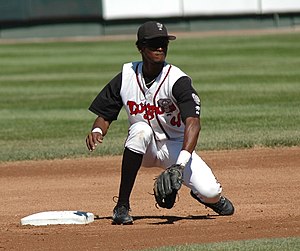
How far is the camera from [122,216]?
6973mm

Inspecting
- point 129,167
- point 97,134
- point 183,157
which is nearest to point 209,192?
point 183,157

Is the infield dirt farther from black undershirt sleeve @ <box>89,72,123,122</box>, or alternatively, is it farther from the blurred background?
the blurred background

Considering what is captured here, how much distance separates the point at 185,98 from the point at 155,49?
1.31 ft

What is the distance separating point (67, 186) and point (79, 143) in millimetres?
2705

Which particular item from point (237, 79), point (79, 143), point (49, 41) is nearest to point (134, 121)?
point (79, 143)

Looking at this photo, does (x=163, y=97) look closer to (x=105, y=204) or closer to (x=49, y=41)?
(x=105, y=204)

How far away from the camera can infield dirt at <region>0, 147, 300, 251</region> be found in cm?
641

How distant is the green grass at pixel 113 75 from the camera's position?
11883mm

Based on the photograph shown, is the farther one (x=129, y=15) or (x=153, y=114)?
(x=129, y=15)

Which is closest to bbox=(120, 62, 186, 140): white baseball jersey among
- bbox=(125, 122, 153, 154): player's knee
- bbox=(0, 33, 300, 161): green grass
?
bbox=(125, 122, 153, 154): player's knee

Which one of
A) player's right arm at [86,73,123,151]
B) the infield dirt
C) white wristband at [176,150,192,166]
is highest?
player's right arm at [86,73,123,151]

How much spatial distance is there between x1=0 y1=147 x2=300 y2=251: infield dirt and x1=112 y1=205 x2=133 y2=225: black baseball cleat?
0.19ft

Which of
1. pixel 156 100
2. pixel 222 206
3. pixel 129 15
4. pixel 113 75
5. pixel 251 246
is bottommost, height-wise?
pixel 129 15

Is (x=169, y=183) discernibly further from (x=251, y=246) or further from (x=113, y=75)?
(x=113, y=75)
